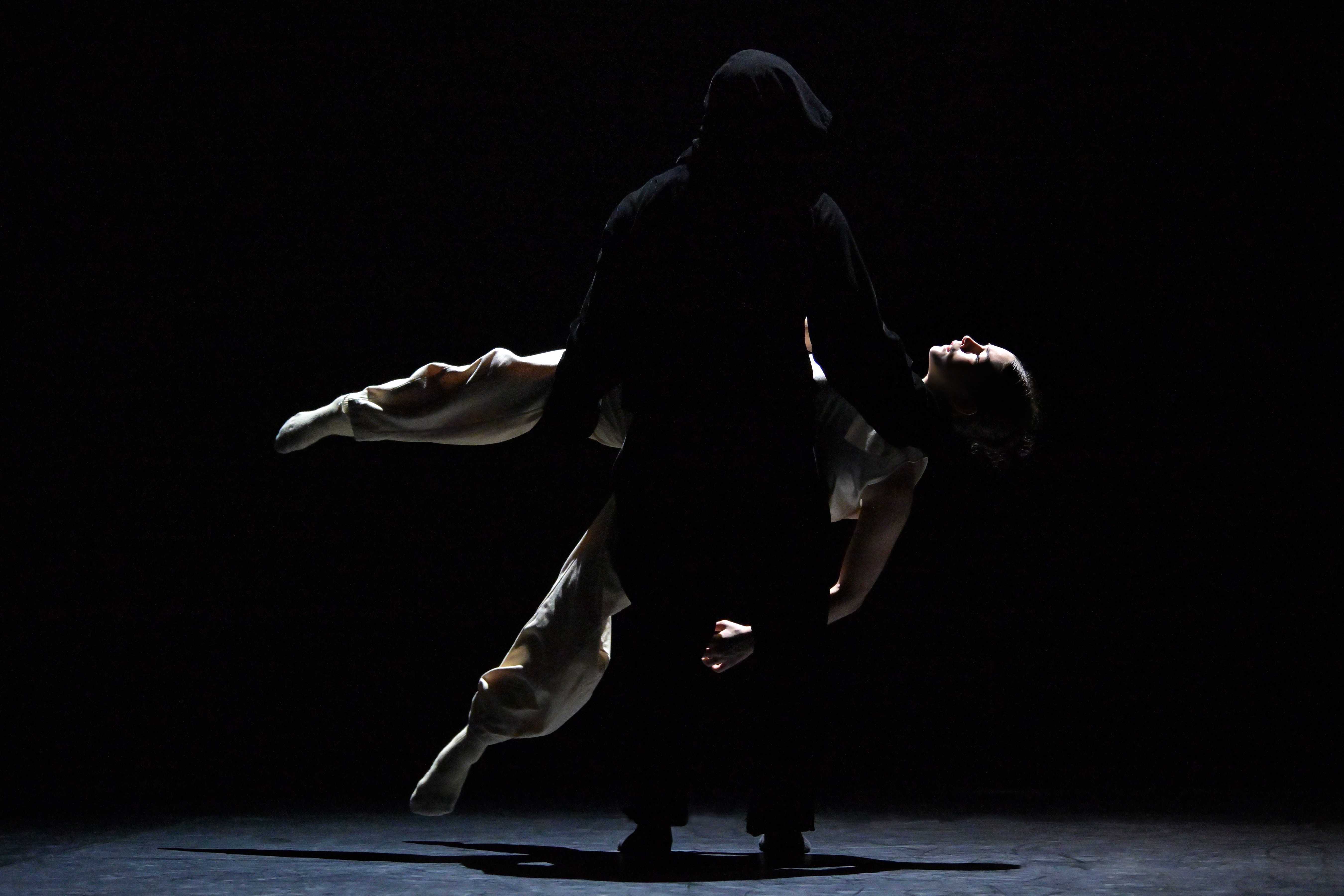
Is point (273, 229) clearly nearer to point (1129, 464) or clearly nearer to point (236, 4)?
point (236, 4)

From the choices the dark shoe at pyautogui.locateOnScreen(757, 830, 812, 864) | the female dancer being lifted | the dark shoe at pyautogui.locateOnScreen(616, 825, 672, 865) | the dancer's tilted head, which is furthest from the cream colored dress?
the dark shoe at pyautogui.locateOnScreen(757, 830, 812, 864)

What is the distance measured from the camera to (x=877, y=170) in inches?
124

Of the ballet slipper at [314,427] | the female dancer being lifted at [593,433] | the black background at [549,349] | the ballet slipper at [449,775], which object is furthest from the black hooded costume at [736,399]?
the black background at [549,349]

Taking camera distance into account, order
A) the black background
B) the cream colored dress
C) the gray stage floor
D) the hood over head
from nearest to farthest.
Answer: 1. the gray stage floor
2. the hood over head
3. the cream colored dress
4. the black background

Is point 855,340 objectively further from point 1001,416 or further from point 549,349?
point 549,349

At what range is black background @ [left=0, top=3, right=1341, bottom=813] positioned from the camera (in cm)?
315

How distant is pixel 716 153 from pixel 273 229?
1495mm

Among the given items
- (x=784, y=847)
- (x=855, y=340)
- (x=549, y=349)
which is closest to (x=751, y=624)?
(x=784, y=847)

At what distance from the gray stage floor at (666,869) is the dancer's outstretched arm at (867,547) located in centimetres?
31

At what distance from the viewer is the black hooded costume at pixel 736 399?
2.05 meters

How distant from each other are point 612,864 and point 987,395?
0.87m

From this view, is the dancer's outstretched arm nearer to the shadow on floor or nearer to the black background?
the shadow on floor

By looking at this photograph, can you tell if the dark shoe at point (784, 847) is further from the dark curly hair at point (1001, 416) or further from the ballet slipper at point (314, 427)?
the ballet slipper at point (314, 427)

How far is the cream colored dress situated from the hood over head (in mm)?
344
